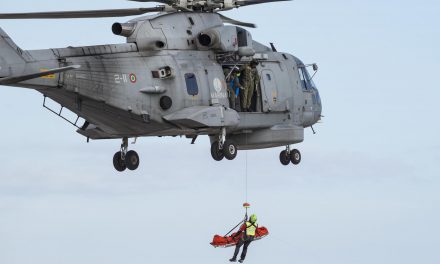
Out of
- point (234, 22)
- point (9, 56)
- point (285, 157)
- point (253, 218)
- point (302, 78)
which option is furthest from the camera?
point (302, 78)

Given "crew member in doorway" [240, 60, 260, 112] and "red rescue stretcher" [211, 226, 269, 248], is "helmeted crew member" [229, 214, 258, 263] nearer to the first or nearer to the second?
"red rescue stretcher" [211, 226, 269, 248]

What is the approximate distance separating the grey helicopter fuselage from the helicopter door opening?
3cm

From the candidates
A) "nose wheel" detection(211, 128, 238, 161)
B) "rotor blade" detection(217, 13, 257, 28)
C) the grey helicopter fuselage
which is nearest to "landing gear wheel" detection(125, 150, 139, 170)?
the grey helicopter fuselage

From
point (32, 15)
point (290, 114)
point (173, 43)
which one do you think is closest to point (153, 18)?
point (173, 43)

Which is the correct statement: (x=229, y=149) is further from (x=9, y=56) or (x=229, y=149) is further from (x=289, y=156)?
(x=9, y=56)

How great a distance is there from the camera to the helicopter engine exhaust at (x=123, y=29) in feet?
135

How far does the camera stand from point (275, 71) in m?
45.2

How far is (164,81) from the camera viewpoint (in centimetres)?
4109

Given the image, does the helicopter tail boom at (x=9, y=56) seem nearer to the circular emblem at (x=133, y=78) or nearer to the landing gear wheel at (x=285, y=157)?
the circular emblem at (x=133, y=78)

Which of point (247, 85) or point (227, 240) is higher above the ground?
point (247, 85)

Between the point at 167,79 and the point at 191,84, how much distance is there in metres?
0.89

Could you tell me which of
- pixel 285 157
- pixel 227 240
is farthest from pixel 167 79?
pixel 285 157

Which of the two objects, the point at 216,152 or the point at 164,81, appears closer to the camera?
the point at 164,81

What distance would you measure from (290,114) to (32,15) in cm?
928
